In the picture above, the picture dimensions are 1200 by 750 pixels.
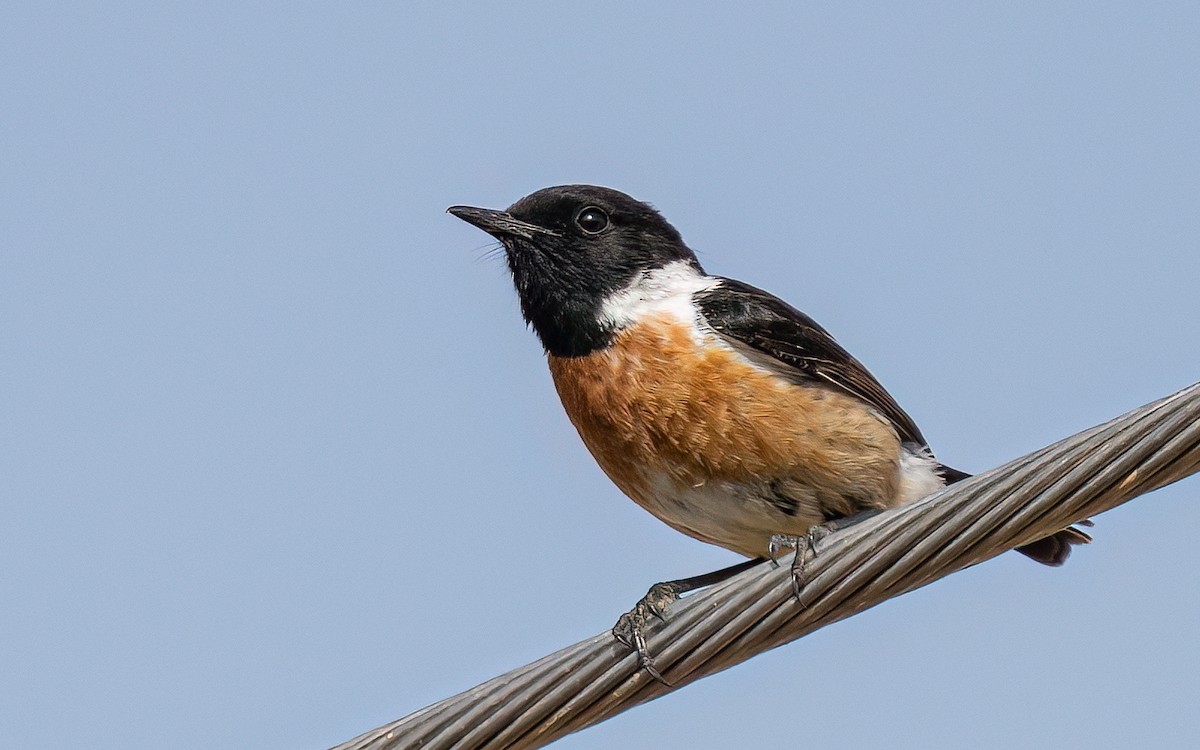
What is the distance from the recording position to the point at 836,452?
6.60 metres

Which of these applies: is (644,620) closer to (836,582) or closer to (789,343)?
(836,582)

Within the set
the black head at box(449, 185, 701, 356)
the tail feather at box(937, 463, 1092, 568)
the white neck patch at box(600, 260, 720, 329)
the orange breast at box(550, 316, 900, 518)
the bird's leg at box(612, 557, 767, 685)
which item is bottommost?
the tail feather at box(937, 463, 1092, 568)

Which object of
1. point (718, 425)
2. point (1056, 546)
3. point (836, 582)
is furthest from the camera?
point (1056, 546)

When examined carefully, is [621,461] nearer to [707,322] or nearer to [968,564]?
[707,322]

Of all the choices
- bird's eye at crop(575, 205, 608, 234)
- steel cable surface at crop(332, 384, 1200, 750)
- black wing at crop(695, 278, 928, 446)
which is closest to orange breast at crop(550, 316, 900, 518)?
black wing at crop(695, 278, 928, 446)

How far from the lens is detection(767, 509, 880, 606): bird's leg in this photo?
439 cm

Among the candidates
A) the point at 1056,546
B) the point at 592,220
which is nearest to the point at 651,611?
the point at 1056,546

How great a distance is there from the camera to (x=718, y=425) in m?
6.46

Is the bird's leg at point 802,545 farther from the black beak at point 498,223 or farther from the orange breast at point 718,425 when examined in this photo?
the black beak at point 498,223

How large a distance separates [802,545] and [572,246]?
10.4 feet

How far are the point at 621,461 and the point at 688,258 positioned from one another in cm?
162

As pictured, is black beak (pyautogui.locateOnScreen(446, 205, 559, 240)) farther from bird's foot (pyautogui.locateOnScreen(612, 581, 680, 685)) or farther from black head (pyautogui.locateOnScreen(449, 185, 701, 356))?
bird's foot (pyautogui.locateOnScreen(612, 581, 680, 685))

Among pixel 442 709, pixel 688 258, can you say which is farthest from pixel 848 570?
pixel 688 258

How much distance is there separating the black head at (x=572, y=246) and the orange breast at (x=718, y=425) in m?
0.59
